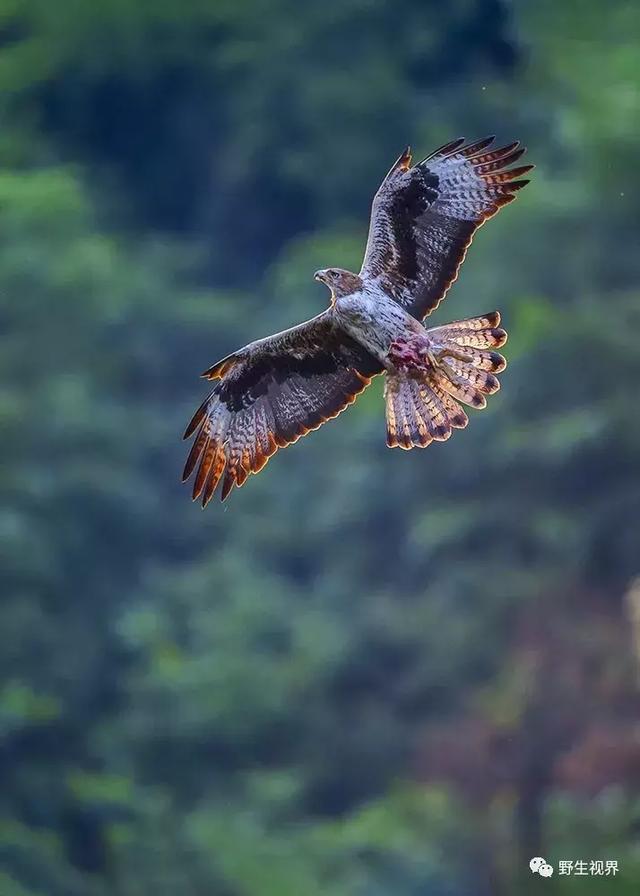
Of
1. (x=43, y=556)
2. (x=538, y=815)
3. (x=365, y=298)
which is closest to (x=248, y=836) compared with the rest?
(x=538, y=815)

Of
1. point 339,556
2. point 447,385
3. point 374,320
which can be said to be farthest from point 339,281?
point 339,556

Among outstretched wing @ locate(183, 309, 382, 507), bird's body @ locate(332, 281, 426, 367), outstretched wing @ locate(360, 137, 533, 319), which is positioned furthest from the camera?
outstretched wing @ locate(183, 309, 382, 507)

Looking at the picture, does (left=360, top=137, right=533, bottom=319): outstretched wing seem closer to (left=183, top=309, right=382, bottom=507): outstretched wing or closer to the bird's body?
the bird's body

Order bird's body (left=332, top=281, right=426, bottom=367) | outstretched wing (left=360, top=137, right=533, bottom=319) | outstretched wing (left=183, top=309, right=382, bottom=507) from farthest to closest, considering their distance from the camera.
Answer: outstretched wing (left=183, top=309, right=382, bottom=507) < outstretched wing (left=360, top=137, right=533, bottom=319) < bird's body (left=332, top=281, right=426, bottom=367)

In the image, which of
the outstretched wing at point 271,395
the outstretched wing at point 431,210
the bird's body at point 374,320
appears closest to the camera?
the bird's body at point 374,320

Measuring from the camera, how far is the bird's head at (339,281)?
6.47 metres

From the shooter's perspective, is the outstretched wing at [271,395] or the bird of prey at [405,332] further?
the outstretched wing at [271,395]

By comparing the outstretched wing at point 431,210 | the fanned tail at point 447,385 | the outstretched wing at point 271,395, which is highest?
the outstretched wing at point 431,210

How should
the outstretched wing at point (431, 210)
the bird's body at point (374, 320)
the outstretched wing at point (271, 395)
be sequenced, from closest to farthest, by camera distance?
the bird's body at point (374, 320)
the outstretched wing at point (431, 210)
the outstretched wing at point (271, 395)

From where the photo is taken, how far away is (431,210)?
6547mm

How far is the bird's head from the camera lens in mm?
6469

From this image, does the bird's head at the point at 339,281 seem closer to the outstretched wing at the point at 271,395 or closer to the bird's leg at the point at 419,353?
the outstretched wing at the point at 271,395

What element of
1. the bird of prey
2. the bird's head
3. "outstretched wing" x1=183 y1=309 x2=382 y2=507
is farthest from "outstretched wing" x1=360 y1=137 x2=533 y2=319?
"outstretched wing" x1=183 y1=309 x2=382 y2=507

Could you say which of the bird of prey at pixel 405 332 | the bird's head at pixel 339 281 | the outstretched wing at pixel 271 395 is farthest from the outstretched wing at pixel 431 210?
the outstretched wing at pixel 271 395
